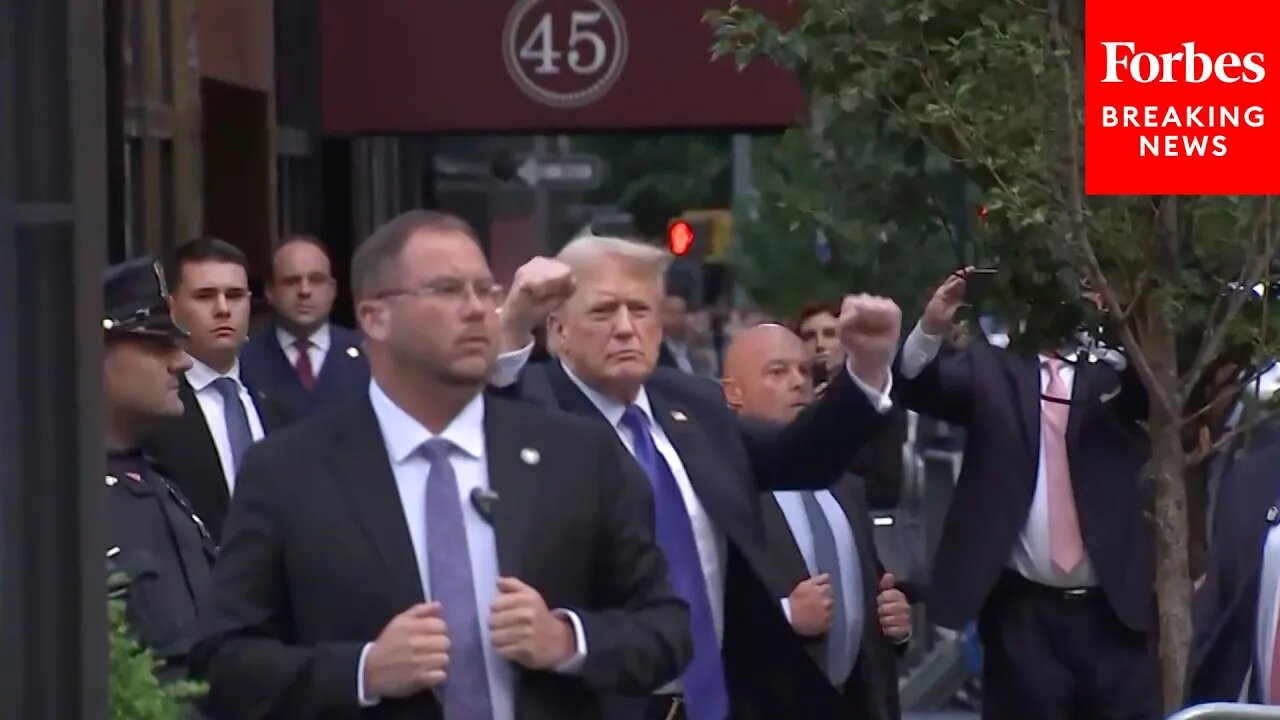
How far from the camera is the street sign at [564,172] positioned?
62.8 ft

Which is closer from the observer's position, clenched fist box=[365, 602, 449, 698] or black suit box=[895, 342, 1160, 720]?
clenched fist box=[365, 602, 449, 698]

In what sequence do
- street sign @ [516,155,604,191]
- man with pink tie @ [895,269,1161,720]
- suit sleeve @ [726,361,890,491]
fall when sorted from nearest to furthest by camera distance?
suit sleeve @ [726,361,890,491]
man with pink tie @ [895,269,1161,720]
street sign @ [516,155,604,191]

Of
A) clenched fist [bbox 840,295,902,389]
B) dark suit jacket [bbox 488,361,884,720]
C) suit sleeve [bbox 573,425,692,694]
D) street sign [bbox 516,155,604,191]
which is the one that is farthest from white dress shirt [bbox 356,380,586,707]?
street sign [bbox 516,155,604,191]

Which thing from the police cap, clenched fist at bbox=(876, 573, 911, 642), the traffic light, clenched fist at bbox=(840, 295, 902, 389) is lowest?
clenched fist at bbox=(876, 573, 911, 642)

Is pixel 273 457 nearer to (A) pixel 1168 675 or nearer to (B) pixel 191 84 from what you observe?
(A) pixel 1168 675

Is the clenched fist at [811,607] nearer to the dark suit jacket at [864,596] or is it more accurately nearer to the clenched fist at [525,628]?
→ the dark suit jacket at [864,596]

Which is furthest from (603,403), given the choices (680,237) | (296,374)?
(680,237)

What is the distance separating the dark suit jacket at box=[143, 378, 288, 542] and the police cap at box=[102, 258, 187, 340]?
0.75 metres

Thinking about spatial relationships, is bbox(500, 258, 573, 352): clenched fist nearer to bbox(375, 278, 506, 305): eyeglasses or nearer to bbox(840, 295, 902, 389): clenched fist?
bbox(840, 295, 902, 389): clenched fist

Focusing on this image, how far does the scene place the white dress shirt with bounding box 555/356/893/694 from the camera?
6.26 meters

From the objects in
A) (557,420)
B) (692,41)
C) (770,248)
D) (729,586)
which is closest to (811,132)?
(729,586)

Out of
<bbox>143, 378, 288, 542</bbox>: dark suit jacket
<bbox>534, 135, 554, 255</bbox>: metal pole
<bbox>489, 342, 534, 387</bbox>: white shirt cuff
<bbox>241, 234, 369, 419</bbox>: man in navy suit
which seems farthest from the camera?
<bbox>534, 135, 554, 255</bbox>: metal pole

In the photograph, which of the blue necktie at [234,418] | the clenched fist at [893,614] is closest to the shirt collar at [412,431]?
the blue necktie at [234,418]

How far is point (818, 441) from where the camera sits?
6.47 metres
